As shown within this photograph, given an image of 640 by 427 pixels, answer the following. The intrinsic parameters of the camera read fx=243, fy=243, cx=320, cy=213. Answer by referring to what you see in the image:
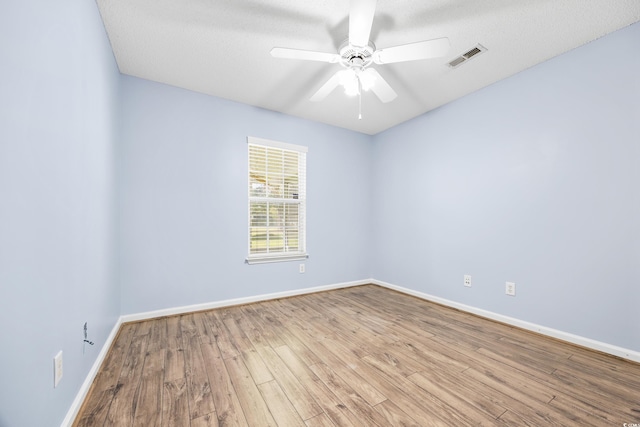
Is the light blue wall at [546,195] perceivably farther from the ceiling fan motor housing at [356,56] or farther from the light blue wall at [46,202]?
the light blue wall at [46,202]

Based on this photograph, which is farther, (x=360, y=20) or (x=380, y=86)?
(x=380, y=86)

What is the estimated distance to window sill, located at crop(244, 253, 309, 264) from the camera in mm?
3237

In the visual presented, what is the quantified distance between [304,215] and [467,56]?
2614 mm

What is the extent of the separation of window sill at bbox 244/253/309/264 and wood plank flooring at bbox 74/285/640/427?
0.81m

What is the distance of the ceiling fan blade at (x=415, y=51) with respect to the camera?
1.58 meters

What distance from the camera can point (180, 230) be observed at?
2.83m

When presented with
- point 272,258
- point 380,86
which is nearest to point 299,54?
point 380,86

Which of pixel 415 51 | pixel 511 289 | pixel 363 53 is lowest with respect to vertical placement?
pixel 511 289

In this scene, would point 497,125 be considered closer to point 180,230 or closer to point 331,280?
point 331,280

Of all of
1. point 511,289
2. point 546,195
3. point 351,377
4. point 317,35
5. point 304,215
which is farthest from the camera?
point 304,215

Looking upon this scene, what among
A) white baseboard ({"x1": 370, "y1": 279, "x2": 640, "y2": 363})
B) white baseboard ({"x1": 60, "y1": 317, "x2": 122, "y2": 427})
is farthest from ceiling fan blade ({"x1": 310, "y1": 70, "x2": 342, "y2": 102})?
white baseboard ({"x1": 370, "y1": 279, "x2": 640, "y2": 363})

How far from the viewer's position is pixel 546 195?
90.7 inches

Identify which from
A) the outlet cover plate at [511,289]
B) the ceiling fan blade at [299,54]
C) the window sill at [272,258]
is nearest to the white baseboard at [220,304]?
the window sill at [272,258]

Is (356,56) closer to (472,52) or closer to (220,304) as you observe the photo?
(472,52)
